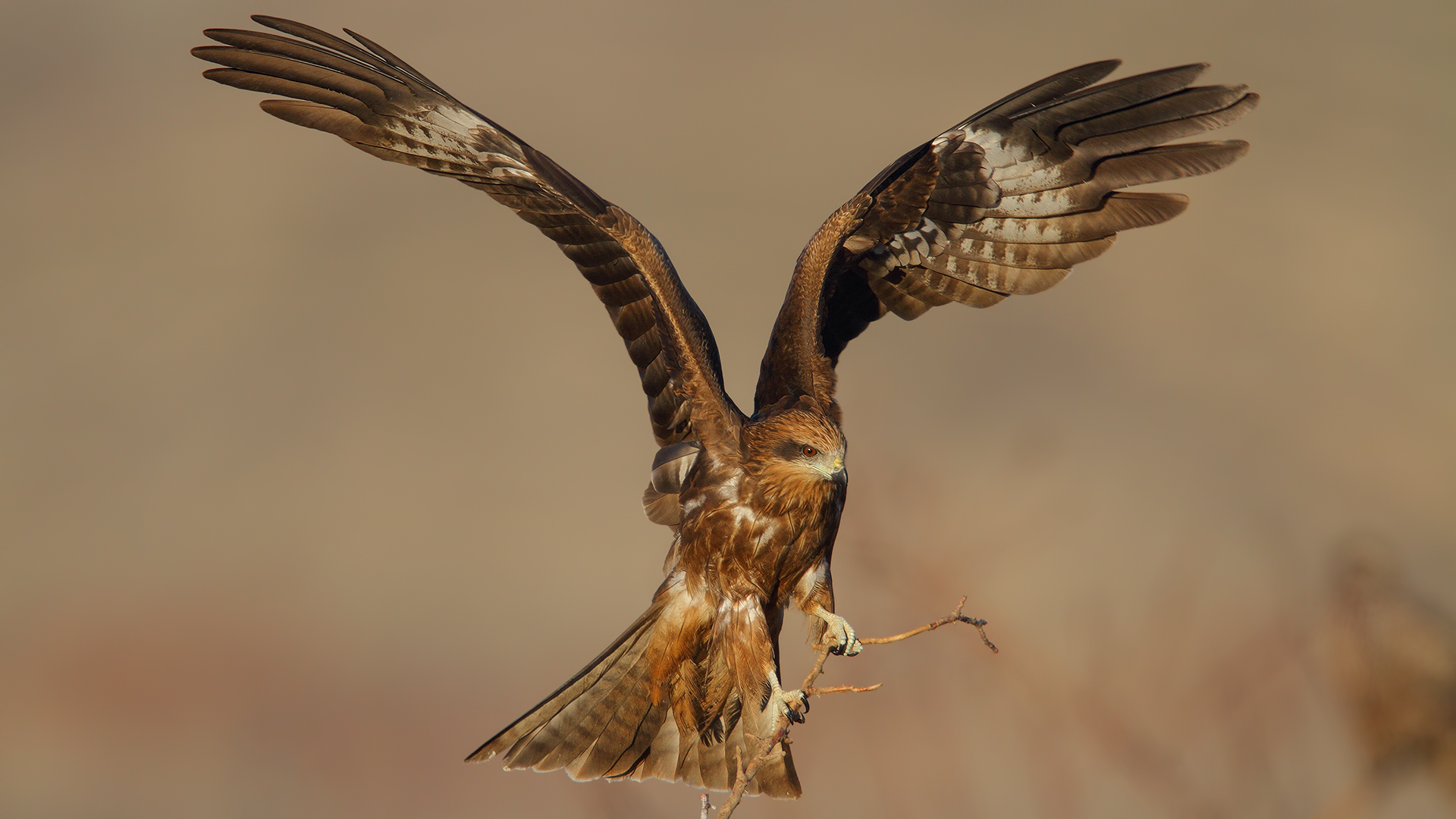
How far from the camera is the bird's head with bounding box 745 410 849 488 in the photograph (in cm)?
479

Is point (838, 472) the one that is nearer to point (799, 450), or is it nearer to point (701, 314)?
point (799, 450)

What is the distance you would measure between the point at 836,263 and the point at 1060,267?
3.75 ft

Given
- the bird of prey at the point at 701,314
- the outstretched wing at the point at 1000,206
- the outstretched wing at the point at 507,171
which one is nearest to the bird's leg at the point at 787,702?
the bird of prey at the point at 701,314

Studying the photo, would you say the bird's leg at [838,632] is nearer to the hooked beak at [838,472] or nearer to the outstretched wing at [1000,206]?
the hooked beak at [838,472]

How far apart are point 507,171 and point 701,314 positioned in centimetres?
123

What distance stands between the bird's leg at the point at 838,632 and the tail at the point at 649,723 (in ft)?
1.67

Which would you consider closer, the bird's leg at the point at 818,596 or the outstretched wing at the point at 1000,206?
the bird's leg at the point at 818,596

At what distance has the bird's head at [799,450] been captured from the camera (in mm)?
4789

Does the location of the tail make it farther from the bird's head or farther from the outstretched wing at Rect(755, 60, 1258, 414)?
the outstretched wing at Rect(755, 60, 1258, 414)

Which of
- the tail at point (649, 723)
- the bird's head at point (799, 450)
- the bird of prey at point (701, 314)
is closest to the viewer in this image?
the bird's head at point (799, 450)

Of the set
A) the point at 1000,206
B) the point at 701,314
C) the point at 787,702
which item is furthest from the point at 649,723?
the point at 1000,206

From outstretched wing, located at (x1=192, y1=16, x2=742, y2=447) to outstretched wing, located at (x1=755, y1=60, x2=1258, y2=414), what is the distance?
481 mm

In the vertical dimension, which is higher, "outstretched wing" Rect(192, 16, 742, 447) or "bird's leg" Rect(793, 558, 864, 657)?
"outstretched wing" Rect(192, 16, 742, 447)

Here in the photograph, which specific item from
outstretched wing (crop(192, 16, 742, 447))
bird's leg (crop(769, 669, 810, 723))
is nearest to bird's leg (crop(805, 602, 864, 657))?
bird's leg (crop(769, 669, 810, 723))
